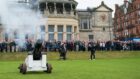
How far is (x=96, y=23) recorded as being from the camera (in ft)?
325

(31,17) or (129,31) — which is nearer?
(31,17)

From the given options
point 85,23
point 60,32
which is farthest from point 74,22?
point 85,23

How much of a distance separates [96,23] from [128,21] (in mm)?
31539

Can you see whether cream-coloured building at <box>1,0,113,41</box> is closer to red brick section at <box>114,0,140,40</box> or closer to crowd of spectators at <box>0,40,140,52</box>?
crowd of spectators at <box>0,40,140,52</box>

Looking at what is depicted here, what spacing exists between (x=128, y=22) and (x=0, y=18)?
100015mm

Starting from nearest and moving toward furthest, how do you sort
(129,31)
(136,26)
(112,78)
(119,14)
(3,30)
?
(112,78) → (3,30) → (136,26) → (129,31) → (119,14)

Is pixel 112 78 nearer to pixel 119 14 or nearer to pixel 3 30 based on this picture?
pixel 3 30

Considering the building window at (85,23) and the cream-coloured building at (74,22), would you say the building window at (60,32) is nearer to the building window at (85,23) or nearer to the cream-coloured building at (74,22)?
the cream-coloured building at (74,22)

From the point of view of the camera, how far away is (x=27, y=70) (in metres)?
26.8

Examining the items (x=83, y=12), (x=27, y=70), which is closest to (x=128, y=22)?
(x=83, y=12)

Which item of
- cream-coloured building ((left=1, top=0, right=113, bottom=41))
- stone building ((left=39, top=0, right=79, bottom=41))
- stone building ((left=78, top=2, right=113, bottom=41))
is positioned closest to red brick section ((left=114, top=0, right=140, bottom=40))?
stone building ((left=78, top=2, right=113, bottom=41))

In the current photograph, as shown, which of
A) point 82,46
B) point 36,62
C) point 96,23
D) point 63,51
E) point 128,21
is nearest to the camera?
point 36,62

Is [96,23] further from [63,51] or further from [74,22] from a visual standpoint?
[63,51]

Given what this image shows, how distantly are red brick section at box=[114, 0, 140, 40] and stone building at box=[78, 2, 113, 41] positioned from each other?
1821 cm
